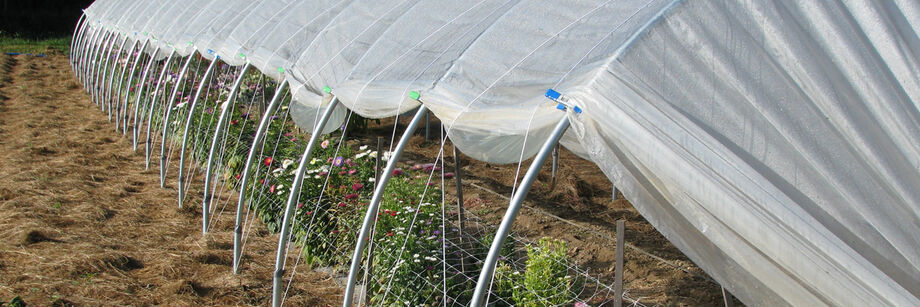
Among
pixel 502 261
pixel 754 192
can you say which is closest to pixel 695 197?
pixel 754 192

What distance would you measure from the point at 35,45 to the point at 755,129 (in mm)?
20961

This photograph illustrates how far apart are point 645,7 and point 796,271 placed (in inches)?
47.2

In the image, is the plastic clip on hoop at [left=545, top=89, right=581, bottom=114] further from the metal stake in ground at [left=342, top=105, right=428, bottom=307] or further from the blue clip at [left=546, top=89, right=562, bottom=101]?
the metal stake in ground at [left=342, top=105, right=428, bottom=307]

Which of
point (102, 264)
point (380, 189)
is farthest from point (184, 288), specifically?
point (380, 189)

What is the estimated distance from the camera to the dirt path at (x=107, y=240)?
4.61 m

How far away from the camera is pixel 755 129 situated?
2279mm

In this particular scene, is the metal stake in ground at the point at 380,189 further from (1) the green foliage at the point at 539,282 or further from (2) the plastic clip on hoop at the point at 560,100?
(2) the plastic clip on hoop at the point at 560,100

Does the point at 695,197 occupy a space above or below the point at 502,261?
above

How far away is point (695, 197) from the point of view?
216cm

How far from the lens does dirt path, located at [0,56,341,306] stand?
4613 mm

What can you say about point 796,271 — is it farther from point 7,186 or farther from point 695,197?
point 7,186

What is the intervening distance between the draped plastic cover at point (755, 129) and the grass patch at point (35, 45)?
18611 mm

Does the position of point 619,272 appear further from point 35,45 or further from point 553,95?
point 35,45

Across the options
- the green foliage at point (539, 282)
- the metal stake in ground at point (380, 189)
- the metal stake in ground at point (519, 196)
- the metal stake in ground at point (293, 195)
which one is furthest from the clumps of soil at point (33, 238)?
the metal stake in ground at point (519, 196)
